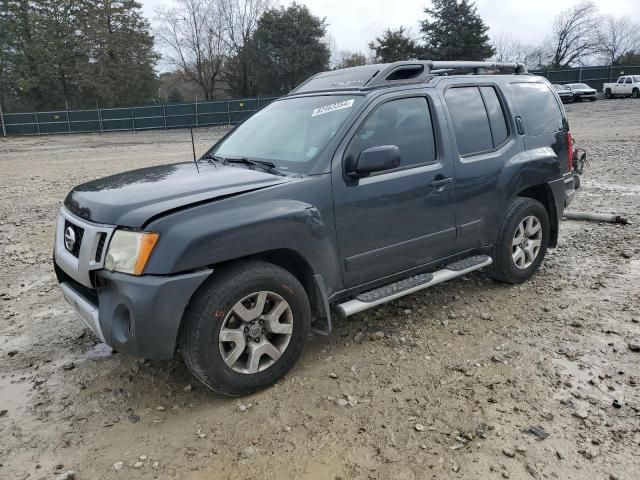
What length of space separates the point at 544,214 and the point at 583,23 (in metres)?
66.9

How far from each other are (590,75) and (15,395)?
46.9 metres

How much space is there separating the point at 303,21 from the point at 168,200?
42557 mm

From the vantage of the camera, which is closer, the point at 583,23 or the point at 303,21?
the point at 303,21

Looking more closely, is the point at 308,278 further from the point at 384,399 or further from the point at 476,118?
the point at 476,118

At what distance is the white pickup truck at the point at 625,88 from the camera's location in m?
34.5

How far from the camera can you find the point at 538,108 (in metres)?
5.05

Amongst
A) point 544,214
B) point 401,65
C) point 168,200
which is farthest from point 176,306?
point 544,214

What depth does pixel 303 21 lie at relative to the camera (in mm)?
41750

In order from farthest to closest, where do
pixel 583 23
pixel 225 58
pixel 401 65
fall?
pixel 583 23 → pixel 225 58 → pixel 401 65

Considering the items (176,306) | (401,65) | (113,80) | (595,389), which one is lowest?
(595,389)

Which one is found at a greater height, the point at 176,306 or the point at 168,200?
the point at 168,200

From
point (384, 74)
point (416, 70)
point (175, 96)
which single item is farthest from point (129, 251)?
point (175, 96)

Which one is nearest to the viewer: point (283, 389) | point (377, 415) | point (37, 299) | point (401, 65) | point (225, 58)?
point (377, 415)

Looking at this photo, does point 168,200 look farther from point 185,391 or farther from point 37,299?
point 37,299
